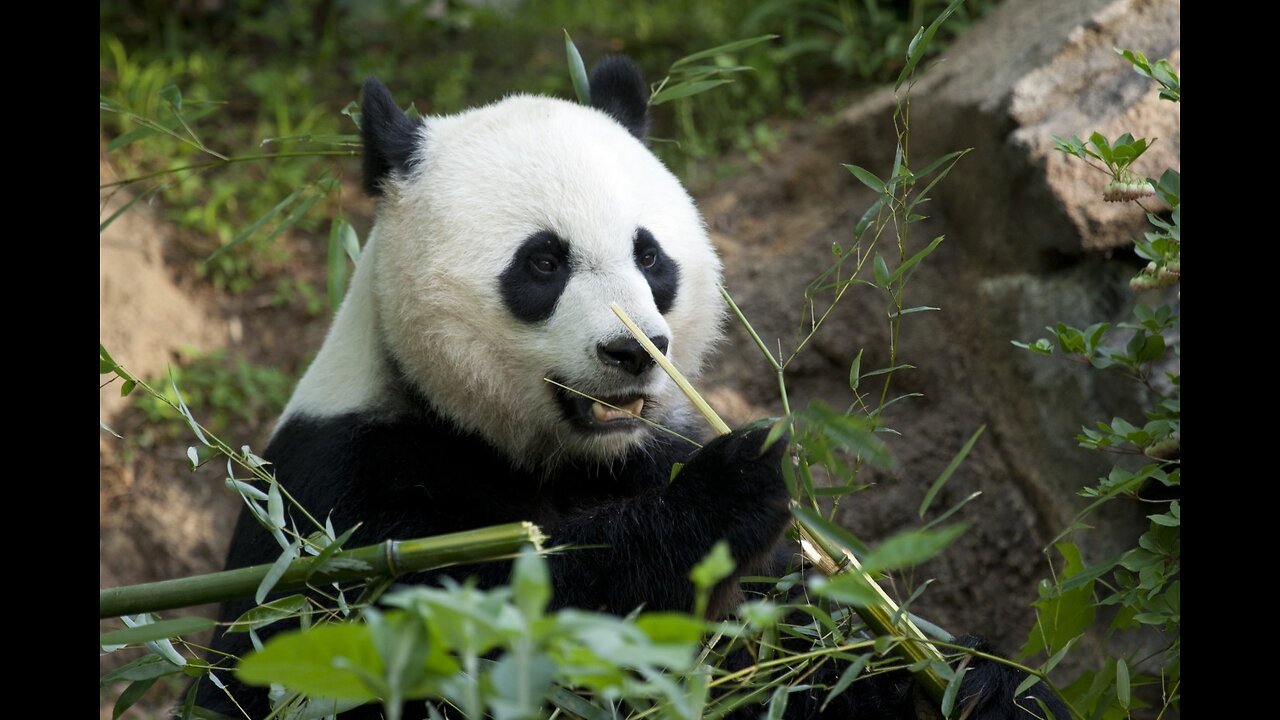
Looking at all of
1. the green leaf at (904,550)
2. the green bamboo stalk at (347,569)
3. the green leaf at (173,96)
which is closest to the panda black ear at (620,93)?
the green leaf at (173,96)

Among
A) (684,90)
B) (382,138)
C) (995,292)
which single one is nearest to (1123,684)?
(684,90)

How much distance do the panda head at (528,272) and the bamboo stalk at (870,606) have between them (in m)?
0.22

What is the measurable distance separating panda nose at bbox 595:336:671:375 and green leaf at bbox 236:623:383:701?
150cm

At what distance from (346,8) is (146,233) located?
230 cm

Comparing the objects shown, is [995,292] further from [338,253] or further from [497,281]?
[338,253]

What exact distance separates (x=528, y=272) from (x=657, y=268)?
1.18 ft

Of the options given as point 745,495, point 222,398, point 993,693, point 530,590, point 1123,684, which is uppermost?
point 530,590

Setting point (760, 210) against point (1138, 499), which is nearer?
point (1138, 499)

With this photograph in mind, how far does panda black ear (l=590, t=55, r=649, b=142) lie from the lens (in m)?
3.52

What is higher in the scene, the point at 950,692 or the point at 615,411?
the point at 615,411

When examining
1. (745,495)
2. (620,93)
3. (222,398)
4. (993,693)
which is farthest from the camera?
(222,398)

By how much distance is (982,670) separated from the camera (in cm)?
290

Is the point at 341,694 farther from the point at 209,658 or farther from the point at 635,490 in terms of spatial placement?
the point at 209,658

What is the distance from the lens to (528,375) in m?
3.03
